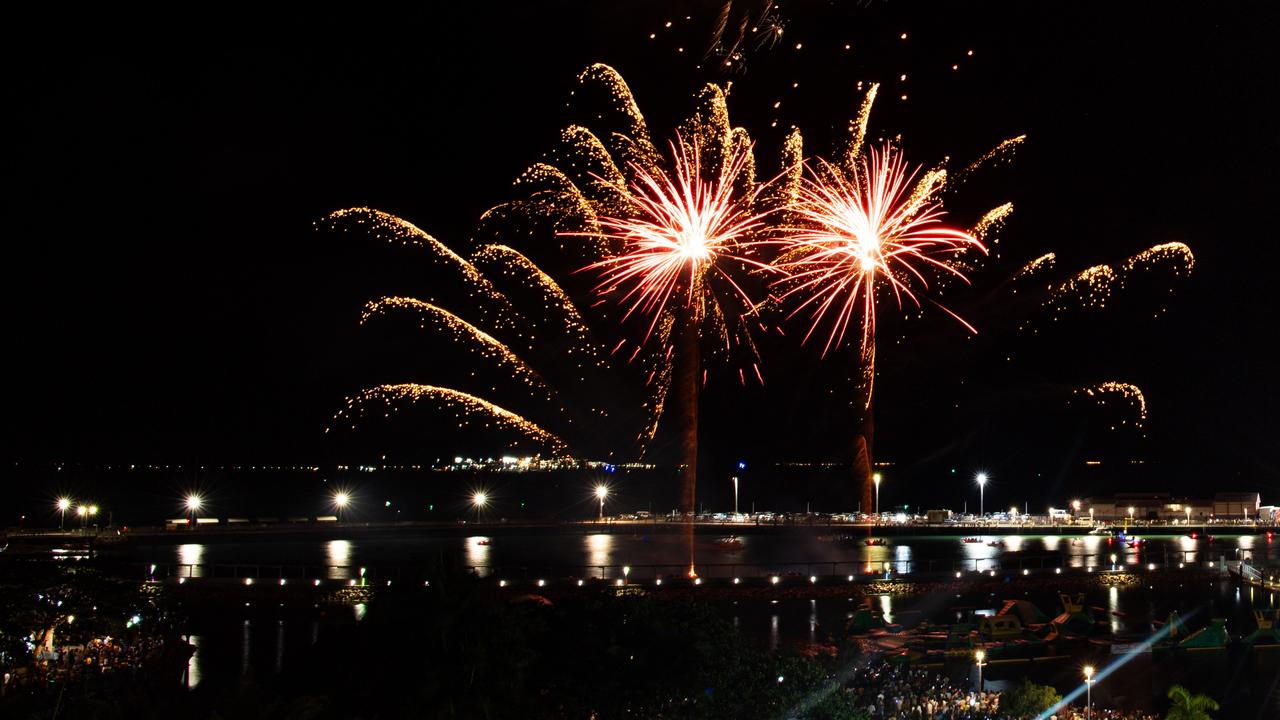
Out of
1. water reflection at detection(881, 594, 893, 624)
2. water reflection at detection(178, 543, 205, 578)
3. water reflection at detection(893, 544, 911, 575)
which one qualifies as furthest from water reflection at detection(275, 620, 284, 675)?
water reflection at detection(893, 544, 911, 575)

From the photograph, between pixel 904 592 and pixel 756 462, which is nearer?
pixel 904 592

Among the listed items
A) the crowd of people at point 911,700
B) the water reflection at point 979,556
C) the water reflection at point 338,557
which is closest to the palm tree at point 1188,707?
the crowd of people at point 911,700

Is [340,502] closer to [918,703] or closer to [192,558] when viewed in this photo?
[192,558]

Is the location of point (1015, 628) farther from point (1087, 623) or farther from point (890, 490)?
point (890, 490)

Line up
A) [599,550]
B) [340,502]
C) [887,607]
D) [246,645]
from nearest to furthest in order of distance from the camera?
1. [246,645]
2. [887,607]
3. [599,550]
4. [340,502]

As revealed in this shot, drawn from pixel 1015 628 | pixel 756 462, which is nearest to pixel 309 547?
pixel 1015 628

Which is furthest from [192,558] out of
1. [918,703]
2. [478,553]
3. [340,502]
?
[918,703]

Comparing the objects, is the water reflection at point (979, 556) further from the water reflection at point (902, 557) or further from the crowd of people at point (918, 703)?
the crowd of people at point (918, 703)
